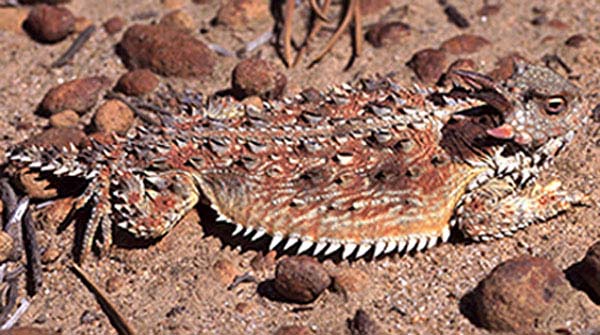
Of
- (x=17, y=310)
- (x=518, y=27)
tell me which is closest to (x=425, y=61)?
(x=518, y=27)

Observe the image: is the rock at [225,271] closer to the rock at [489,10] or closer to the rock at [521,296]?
the rock at [521,296]

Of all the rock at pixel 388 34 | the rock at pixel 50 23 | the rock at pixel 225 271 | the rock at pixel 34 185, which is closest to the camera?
the rock at pixel 225 271

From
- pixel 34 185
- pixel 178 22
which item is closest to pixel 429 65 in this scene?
pixel 178 22

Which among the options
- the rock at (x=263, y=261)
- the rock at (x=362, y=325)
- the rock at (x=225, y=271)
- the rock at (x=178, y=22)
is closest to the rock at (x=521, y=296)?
the rock at (x=362, y=325)

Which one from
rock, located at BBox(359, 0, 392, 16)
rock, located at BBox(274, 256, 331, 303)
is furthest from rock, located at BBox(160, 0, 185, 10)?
rock, located at BBox(274, 256, 331, 303)

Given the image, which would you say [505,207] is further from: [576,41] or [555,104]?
[576,41]

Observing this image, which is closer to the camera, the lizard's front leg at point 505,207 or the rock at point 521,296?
the rock at point 521,296
